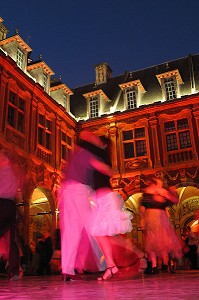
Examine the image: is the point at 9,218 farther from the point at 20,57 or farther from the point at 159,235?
the point at 20,57

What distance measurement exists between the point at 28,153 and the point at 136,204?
27.0 ft

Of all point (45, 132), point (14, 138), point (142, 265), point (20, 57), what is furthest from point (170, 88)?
point (142, 265)

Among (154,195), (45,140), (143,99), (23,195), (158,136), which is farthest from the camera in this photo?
(143,99)

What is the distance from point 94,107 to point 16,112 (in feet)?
22.5

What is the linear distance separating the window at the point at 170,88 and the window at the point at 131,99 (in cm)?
186

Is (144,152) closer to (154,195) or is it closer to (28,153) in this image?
(28,153)

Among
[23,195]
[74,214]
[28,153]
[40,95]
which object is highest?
[40,95]

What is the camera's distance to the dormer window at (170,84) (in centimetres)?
1845

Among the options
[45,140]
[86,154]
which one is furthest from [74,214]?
[45,140]

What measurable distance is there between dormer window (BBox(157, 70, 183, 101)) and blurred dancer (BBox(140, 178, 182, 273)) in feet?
41.8

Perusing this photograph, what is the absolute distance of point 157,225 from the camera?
6.41 meters

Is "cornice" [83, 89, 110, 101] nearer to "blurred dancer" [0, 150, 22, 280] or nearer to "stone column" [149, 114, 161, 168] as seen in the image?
Result: "stone column" [149, 114, 161, 168]

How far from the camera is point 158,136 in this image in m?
17.6

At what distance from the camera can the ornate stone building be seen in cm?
1438
